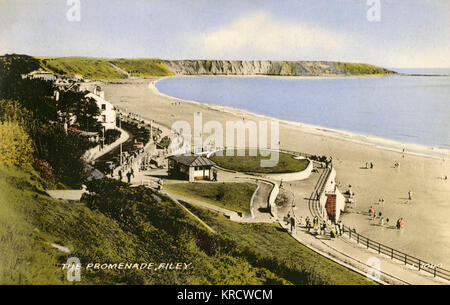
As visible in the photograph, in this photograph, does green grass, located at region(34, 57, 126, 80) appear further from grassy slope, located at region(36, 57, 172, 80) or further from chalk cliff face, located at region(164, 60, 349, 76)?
chalk cliff face, located at region(164, 60, 349, 76)

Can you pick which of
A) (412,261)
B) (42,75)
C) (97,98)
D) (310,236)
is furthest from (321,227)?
(42,75)


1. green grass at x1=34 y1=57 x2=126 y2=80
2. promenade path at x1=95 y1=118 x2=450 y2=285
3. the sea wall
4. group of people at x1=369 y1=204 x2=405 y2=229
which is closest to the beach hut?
promenade path at x1=95 y1=118 x2=450 y2=285

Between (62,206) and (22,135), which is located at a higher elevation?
(22,135)

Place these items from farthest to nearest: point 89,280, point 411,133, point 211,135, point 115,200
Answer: point 411,133, point 211,135, point 115,200, point 89,280

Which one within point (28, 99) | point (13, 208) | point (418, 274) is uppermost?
point (28, 99)
